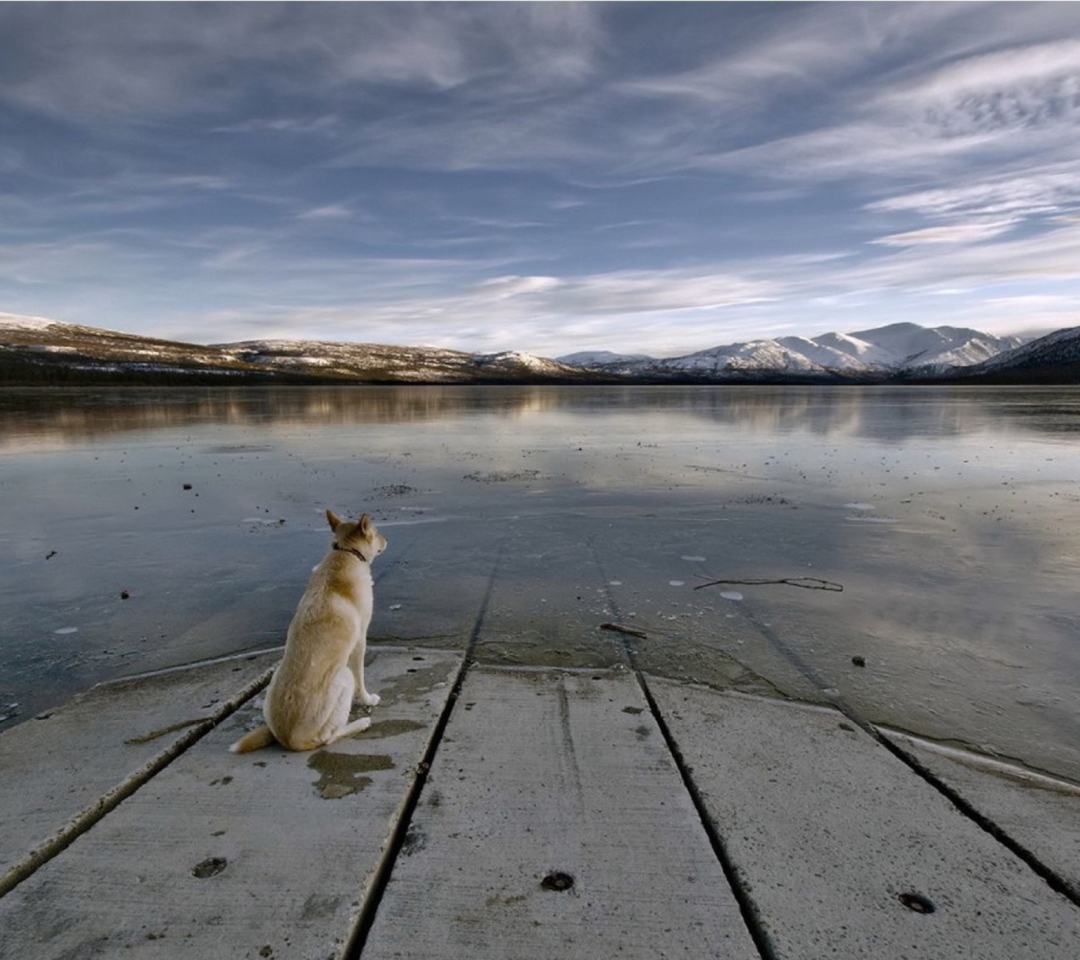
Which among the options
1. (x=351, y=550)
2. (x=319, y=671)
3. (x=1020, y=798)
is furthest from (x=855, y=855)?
(x=351, y=550)

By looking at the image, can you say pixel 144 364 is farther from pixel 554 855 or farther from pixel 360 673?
pixel 554 855

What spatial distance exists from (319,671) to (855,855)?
10.3 ft

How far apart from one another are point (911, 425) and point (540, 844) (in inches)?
1335

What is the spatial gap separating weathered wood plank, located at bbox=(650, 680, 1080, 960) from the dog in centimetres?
225

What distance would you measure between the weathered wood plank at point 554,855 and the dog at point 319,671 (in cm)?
77

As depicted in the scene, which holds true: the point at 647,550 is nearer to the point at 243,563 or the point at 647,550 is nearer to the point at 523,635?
the point at 523,635

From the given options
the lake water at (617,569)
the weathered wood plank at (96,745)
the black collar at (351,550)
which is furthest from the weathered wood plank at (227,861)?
the lake water at (617,569)

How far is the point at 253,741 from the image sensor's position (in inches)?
152

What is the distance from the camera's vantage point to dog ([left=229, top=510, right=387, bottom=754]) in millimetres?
3865

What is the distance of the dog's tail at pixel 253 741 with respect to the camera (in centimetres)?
383

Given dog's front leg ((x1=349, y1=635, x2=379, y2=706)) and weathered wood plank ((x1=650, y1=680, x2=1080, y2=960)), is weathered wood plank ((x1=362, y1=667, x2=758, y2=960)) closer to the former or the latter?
weathered wood plank ((x1=650, y1=680, x2=1080, y2=960))

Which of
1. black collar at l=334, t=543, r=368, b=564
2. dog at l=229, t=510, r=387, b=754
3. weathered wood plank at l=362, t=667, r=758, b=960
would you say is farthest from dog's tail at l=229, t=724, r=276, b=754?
black collar at l=334, t=543, r=368, b=564

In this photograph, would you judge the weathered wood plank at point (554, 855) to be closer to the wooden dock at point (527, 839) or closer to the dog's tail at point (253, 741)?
the wooden dock at point (527, 839)

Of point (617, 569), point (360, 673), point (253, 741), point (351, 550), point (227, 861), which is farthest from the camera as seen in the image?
point (617, 569)
